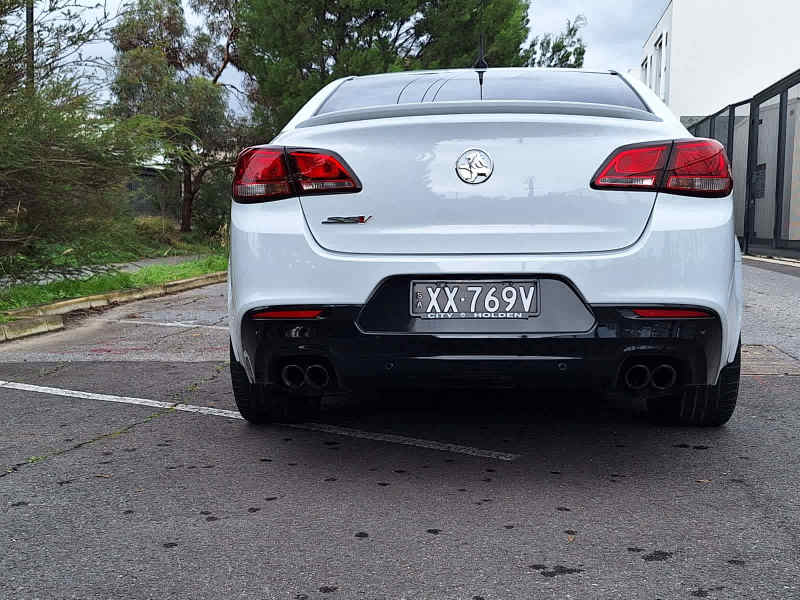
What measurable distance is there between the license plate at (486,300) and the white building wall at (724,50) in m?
39.0

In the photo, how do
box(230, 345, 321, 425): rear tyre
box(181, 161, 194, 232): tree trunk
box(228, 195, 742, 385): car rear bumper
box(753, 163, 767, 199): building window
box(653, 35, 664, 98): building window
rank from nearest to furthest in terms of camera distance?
box(228, 195, 742, 385): car rear bumper < box(230, 345, 321, 425): rear tyre < box(753, 163, 767, 199): building window < box(181, 161, 194, 232): tree trunk < box(653, 35, 664, 98): building window

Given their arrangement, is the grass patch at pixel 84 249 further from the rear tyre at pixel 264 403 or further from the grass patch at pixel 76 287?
the rear tyre at pixel 264 403

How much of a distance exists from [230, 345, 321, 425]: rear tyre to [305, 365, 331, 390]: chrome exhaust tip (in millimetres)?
545

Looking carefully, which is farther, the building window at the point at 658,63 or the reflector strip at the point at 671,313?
the building window at the point at 658,63

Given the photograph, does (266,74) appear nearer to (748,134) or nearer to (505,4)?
(505,4)

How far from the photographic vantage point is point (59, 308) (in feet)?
30.8

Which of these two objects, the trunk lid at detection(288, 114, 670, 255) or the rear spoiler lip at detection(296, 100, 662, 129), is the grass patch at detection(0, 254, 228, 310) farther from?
the trunk lid at detection(288, 114, 670, 255)

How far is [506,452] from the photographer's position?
3.90m

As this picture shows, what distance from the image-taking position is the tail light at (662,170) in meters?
3.27

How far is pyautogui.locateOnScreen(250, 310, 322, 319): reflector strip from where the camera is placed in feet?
10.9

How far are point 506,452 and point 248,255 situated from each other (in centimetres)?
136

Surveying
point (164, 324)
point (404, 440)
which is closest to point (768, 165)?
point (164, 324)

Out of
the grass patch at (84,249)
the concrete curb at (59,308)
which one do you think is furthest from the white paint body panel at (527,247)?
the grass patch at (84,249)

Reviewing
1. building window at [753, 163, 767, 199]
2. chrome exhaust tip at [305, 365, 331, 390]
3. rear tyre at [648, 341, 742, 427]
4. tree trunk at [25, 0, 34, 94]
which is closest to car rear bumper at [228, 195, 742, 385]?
chrome exhaust tip at [305, 365, 331, 390]
